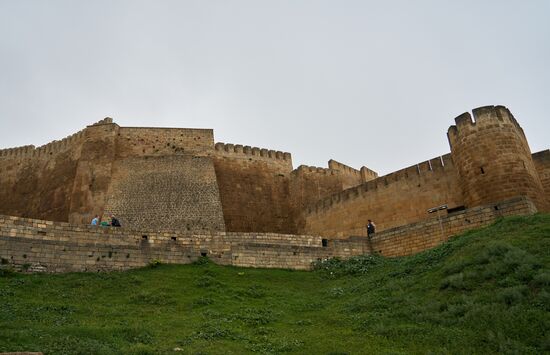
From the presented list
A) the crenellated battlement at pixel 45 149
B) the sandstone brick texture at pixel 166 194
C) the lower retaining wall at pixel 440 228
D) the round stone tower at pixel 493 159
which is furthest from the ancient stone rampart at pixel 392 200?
the crenellated battlement at pixel 45 149

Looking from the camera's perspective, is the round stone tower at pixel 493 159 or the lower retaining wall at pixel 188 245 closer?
the lower retaining wall at pixel 188 245

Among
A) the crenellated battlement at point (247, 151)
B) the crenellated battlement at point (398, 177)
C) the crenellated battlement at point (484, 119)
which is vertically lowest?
the crenellated battlement at point (398, 177)

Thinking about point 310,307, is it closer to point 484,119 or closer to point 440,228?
point 440,228

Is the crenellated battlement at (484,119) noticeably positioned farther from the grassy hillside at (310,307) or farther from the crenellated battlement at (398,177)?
the grassy hillside at (310,307)

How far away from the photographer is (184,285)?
44.4ft

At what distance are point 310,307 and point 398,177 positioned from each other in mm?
11954

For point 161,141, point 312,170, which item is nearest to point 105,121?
point 161,141

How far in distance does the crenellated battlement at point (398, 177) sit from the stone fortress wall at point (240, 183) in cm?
5

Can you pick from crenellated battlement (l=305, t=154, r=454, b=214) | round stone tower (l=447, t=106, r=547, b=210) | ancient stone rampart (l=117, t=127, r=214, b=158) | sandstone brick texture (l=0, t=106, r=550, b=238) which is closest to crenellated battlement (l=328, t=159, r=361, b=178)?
sandstone brick texture (l=0, t=106, r=550, b=238)

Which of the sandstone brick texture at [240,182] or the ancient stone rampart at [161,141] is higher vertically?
the ancient stone rampart at [161,141]

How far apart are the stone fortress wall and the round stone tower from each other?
0.04 meters

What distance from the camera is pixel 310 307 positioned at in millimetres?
12250

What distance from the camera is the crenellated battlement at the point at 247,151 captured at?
28.3m

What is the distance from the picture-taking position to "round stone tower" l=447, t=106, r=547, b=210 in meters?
17.0
